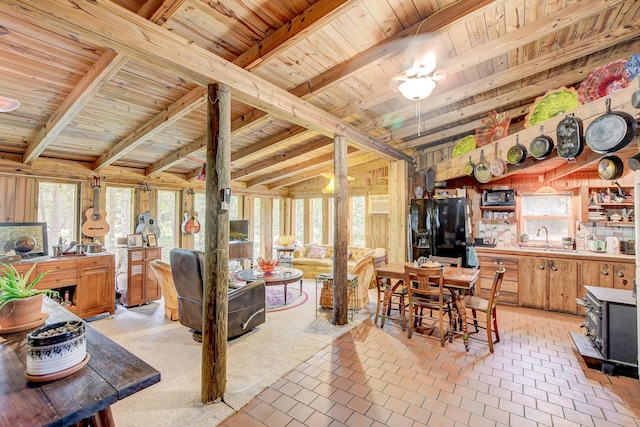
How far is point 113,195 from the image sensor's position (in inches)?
203

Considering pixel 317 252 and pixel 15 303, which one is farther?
pixel 317 252

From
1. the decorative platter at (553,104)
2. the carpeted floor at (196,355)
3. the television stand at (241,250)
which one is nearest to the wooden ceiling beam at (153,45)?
the carpeted floor at (196,355)

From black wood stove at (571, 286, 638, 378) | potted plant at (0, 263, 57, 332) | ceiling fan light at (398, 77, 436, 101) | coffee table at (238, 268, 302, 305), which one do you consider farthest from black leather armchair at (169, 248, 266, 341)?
black wood stove at (571, 286, 638, 378)

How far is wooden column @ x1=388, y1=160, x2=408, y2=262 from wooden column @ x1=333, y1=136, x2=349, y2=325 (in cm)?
197

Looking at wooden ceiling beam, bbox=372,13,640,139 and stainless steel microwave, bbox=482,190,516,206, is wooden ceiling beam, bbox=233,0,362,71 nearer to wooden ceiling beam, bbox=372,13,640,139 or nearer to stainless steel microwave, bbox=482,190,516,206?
wooden ceiling beam, bbox=372,13,640,139

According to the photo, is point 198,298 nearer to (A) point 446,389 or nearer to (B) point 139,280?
(B) point 139,280

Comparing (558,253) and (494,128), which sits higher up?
(494,128)

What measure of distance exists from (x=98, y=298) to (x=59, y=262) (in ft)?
2.38

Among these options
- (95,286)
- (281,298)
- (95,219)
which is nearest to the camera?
(95,286)

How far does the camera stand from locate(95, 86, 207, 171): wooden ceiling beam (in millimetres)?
2952

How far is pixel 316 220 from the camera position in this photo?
796 cm

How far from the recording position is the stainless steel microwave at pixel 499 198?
4992mm

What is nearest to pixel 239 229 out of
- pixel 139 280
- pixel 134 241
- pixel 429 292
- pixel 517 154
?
pixel 134 241

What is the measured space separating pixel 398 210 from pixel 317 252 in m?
2.46
